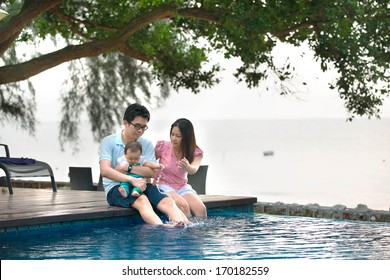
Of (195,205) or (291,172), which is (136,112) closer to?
(195,205)

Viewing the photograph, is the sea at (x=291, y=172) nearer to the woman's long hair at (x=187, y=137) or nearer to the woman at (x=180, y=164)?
the woman at (x=180, y=164)

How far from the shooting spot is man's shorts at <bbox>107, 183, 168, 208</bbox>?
744cm

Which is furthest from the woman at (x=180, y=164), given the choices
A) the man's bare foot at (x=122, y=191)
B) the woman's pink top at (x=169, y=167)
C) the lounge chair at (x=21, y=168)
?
the lounge chair at (x=21, y=168)

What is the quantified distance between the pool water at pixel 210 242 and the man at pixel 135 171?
7.0 inches

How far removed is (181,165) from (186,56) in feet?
22.2

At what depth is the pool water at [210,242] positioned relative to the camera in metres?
5.86

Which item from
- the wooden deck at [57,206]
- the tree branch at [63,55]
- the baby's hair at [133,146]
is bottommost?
the wooden deck at [57,206]

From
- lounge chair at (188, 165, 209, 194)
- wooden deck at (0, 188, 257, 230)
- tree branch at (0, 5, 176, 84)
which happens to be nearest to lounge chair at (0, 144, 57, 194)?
wooden deck at (0, 188, 257, 230)

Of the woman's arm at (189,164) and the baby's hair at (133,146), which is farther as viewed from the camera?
the woman's arm at (189,164)

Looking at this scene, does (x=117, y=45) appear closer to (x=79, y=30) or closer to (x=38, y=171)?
(x=79, y=30)

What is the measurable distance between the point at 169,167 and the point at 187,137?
0.38m

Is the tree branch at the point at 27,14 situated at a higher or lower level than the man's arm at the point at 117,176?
higher

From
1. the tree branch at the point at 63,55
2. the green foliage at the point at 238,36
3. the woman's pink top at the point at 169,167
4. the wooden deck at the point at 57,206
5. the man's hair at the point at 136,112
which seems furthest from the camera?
the tree branch at the point at 63,55
